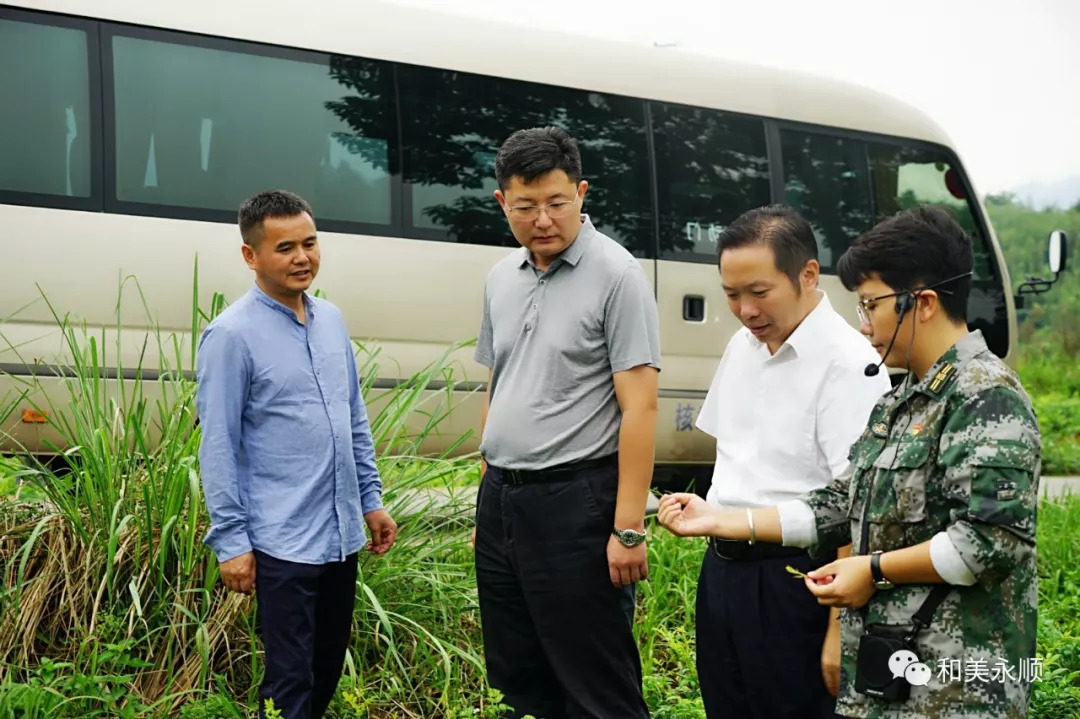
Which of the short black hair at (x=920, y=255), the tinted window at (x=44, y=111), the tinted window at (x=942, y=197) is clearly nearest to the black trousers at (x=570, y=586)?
the short black hair at (x=920, y=255)

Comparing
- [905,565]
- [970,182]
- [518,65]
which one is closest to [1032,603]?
[905,565]

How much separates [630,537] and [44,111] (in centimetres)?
426

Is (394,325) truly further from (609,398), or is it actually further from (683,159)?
(609,398)

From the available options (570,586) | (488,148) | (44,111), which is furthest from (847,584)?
(488,148)

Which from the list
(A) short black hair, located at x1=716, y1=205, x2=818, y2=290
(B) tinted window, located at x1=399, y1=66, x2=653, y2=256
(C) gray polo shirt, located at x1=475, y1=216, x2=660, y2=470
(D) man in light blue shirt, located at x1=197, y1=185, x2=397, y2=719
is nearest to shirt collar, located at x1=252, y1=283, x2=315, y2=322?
(D) man in light blue shirt, located at x1=197, y1=185, x2=397, y2=719

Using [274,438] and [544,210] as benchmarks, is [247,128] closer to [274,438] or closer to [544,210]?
[274,438]

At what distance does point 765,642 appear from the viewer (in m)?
2.83

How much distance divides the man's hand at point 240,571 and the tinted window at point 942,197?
6581 mm

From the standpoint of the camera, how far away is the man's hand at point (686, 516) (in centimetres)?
271

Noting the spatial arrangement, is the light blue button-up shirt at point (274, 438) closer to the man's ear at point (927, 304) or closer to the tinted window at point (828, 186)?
the man's ear at point (927, 304)

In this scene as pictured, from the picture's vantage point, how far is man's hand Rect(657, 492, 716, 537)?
107 inches

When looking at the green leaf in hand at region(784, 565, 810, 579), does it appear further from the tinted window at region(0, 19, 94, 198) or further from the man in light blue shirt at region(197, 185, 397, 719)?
the tinted window at region(0, 19, 94, 198)

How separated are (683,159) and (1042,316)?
66.4 feet

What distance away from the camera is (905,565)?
7.48ft
